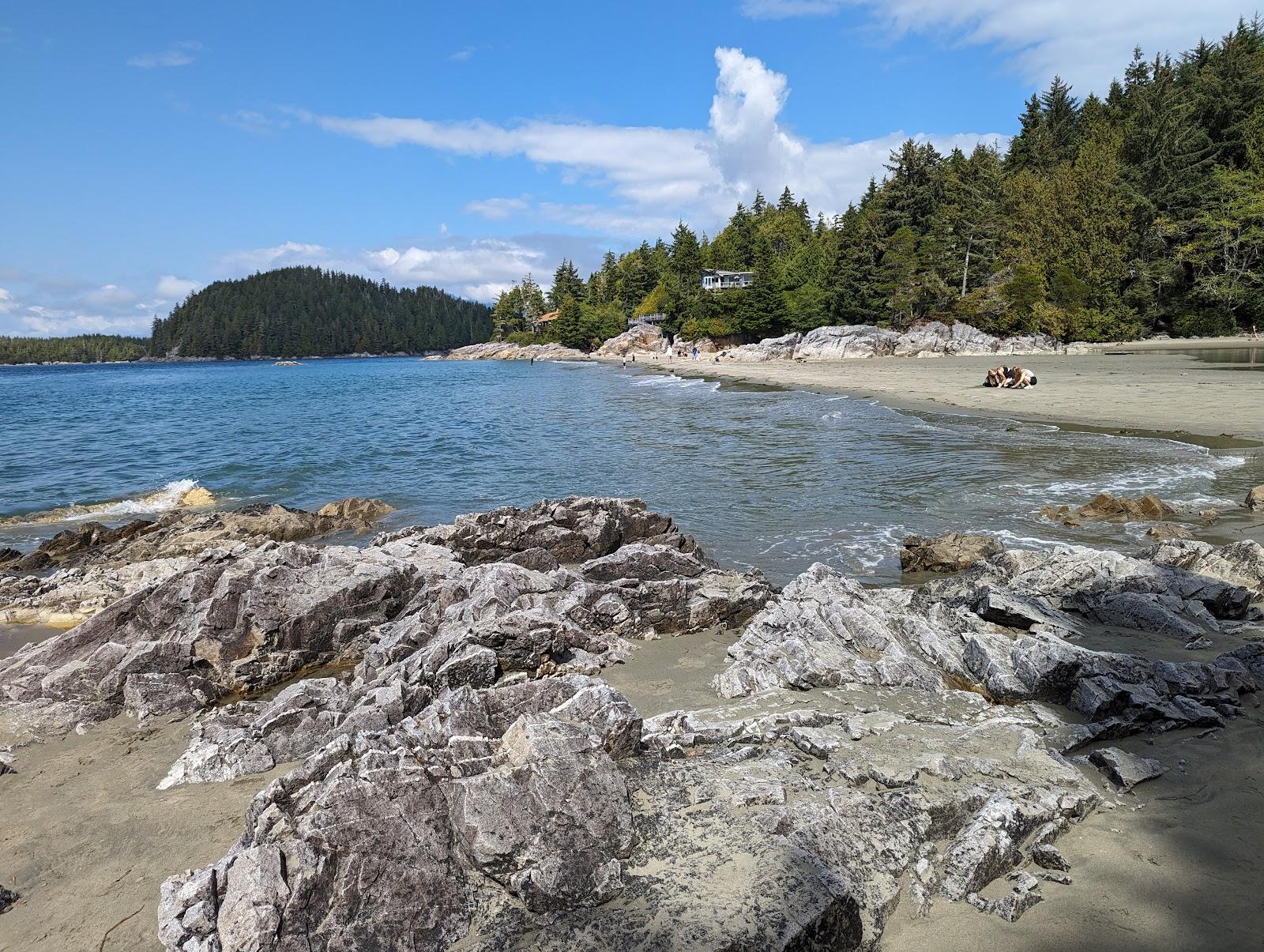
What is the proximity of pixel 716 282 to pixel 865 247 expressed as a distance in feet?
121

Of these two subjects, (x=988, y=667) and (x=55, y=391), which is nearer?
(x=988, y=667)

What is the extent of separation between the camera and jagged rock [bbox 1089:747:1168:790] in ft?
16.1

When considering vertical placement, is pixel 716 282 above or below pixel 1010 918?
above

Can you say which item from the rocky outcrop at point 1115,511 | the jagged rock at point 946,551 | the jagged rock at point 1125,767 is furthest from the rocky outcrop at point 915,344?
the jagged rock at point 1125,767

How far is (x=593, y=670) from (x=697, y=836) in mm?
3318

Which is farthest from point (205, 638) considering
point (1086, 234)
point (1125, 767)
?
point (1086, 234)

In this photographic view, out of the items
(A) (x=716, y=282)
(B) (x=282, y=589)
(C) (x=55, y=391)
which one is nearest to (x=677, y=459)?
(B) (x=282, y=589)

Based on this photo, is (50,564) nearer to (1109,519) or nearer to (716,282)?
(1109,519)

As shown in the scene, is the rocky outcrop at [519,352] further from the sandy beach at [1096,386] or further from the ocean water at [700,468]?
the ocean water at [700,468]

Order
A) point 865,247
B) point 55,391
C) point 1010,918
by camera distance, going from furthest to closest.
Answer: point 55,391 → point 865,247 → point 1010,918

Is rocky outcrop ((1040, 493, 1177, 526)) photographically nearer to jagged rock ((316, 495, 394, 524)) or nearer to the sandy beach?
the sandy beach

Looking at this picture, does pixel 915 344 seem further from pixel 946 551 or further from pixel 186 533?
pixel 186 533

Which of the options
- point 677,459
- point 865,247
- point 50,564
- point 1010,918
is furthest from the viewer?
point 865,247

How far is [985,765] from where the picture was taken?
5.00 meters
